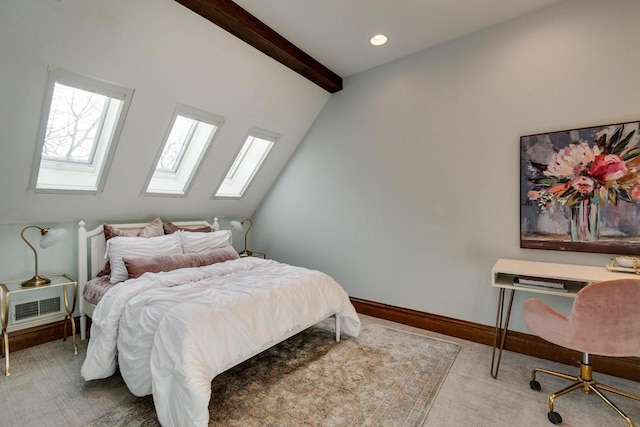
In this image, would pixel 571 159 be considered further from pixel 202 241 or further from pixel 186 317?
pixel 202 241

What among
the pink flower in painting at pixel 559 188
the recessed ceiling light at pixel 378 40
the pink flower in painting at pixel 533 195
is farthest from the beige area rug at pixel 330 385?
the recessed ceiling light at pixel 378 40

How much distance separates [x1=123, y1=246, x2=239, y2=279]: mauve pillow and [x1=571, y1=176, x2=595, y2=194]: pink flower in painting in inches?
128

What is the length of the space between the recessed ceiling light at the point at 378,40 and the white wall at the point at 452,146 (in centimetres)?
Result: 42

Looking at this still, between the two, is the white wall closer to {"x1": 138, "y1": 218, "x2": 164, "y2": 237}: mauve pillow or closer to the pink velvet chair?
the pink velvet chair

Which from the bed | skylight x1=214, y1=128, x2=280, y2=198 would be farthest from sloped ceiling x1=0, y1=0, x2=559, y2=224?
the bed

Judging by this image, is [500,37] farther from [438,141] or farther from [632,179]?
[632,179]

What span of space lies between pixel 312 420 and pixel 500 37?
339cm

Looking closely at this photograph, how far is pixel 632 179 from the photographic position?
2.24m

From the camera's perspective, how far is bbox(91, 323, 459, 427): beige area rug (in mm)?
1869

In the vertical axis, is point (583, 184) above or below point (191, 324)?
above

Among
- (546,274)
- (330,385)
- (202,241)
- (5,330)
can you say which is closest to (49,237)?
(5,330)

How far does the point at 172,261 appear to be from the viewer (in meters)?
2.98

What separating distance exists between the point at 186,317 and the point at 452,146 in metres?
2.72

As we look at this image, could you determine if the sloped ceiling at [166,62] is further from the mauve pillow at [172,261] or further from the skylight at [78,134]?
the mauve pillow at [172,261]
